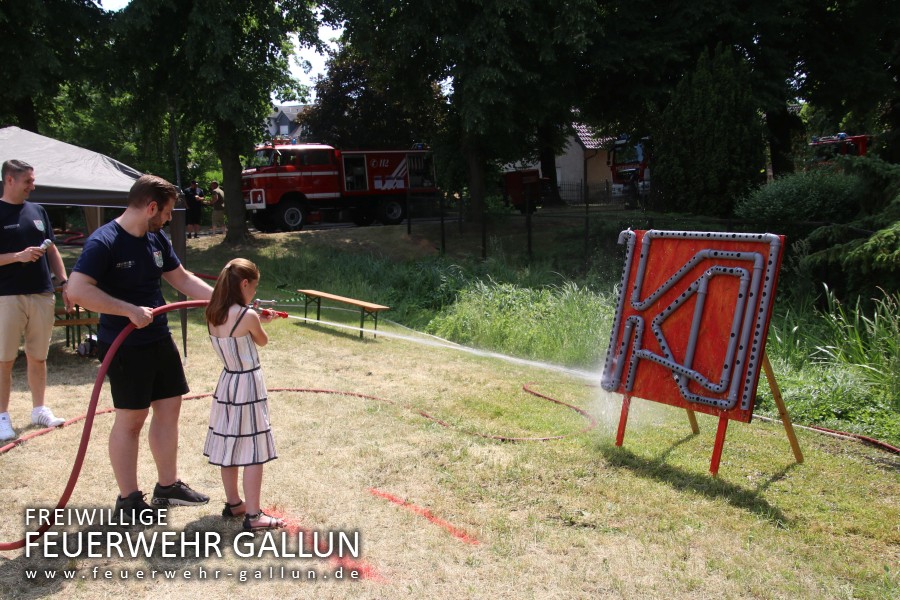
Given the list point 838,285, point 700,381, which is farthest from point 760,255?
Result: point 838,285

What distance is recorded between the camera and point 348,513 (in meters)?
4.30

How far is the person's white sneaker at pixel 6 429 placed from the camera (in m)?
5.35

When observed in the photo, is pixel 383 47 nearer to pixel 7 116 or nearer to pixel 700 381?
pixel 7 116

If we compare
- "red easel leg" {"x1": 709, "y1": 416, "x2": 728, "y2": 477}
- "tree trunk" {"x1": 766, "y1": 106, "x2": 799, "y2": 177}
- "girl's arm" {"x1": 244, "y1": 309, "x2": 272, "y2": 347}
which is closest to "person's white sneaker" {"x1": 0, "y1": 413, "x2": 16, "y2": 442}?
"girl's arm" {"x1": 244, "y1": 309, "x2": 272, "y2": 347}

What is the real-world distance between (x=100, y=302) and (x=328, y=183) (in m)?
20.3

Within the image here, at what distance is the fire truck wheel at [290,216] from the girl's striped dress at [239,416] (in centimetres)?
1901

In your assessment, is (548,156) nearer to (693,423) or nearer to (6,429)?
(693,423)

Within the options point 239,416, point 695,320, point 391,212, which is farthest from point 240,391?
point 391,212

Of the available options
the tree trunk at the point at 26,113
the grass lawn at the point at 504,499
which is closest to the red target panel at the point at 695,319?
the grass lawn at the point at 504,499

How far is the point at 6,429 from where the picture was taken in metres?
5.37

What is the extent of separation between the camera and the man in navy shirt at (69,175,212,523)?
12.7 feet

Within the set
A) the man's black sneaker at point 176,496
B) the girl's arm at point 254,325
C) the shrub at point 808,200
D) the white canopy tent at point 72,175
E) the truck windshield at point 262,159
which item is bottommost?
the man's black sneaker at point 176,496

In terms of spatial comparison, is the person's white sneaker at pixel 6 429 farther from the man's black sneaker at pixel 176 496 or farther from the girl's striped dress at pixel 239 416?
the girl's striped dress at pixel 239 416

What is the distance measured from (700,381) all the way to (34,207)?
4.88 meters
